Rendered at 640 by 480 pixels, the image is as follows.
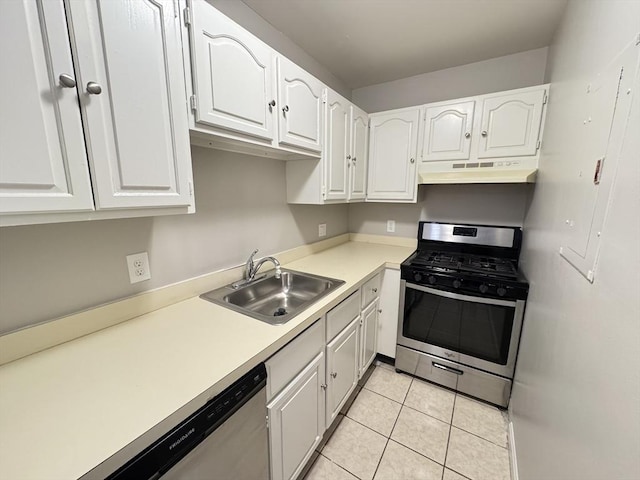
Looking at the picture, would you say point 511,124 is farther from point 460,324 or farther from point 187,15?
point 187,15

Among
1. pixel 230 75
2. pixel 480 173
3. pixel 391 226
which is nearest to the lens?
pixel 230 75

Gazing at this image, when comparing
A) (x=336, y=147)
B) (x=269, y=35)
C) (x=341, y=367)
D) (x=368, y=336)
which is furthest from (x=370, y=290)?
(x=269, y=35)

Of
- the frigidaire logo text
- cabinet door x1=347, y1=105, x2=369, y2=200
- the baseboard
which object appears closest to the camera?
the frigidaire logo text

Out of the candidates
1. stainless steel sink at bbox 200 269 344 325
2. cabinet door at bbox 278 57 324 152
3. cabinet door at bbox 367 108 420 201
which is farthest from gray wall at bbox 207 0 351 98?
stainless steel sink at bbox 200 269 344 325

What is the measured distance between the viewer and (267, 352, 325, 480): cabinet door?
1.02m

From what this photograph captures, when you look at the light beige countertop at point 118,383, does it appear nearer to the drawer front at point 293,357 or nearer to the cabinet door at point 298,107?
the drawer front at point 293,357

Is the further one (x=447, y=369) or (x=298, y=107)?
(x=447, y=369)

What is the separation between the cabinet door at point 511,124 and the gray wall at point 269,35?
52.5 inches

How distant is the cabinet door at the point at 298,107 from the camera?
1328mm

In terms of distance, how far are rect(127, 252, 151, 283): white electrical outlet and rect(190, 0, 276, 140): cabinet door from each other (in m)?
0.64

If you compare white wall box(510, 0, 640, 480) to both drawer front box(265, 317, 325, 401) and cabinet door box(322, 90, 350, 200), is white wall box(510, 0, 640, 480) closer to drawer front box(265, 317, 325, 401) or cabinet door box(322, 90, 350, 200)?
drawer front box(265, 317, 325, 401)

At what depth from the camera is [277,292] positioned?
1653 millimetres

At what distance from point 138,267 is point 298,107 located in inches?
45.6

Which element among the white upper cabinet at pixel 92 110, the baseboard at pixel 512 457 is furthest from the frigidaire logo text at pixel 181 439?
the baseboard at pixel 512 457
